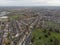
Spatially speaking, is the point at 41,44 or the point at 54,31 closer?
the point at 41,44

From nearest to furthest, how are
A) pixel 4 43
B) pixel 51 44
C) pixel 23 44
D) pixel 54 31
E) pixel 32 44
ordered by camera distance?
pixel 4 43 → pixel 23 44 → pixel 32 44 → pixel 51 44 → pixel 54 31

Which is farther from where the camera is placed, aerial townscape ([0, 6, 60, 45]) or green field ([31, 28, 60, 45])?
green field ([31, 28, 60, 45])

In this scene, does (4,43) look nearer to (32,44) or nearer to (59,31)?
(32,44)

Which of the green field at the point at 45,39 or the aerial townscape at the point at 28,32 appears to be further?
the green field at the point at 45,39

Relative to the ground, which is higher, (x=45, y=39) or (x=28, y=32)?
(x=28, y=32)

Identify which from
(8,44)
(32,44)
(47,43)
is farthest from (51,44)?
(8,44)

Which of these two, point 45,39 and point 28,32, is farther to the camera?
point 28,32

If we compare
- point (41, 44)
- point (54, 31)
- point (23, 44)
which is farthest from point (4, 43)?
point (54, 31)

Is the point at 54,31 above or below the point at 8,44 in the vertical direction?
below

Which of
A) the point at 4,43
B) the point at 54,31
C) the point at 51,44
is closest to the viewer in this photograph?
the point at 4,43

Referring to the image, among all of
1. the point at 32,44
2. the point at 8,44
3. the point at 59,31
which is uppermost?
the point at 8,44

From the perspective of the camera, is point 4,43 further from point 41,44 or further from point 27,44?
point 41,44
